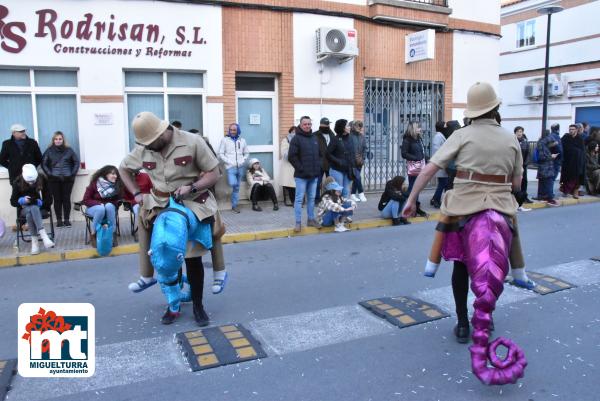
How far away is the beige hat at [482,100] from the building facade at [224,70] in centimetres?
758

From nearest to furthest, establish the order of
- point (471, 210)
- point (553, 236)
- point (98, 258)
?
point (471, 210)
point (98, 258)
point (553, 236)

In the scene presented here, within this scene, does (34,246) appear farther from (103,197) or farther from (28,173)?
(103,197)

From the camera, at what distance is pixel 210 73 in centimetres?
1092

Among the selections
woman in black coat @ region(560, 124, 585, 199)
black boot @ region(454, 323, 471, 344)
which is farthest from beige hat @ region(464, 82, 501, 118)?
woman in black coat @ region(560, 124, 585, 199)

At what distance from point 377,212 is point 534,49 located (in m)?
20.1

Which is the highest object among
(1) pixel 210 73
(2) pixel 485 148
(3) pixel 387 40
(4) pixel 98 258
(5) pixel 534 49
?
(5) pixel 534 49

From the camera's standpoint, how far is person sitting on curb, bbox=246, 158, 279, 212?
1105 cm

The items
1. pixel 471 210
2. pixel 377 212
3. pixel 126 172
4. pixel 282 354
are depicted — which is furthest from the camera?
pixel 377 212

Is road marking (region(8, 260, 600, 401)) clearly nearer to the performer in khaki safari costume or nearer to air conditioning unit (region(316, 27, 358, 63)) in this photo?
the performer in khaki safari costume

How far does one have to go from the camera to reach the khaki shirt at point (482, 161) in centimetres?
401

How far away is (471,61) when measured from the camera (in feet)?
47.2

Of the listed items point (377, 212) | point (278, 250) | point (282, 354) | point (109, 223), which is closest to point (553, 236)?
point (377, 212)

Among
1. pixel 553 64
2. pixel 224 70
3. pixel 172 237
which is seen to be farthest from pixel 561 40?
pixel 172 237

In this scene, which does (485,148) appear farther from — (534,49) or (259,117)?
(534,49)
